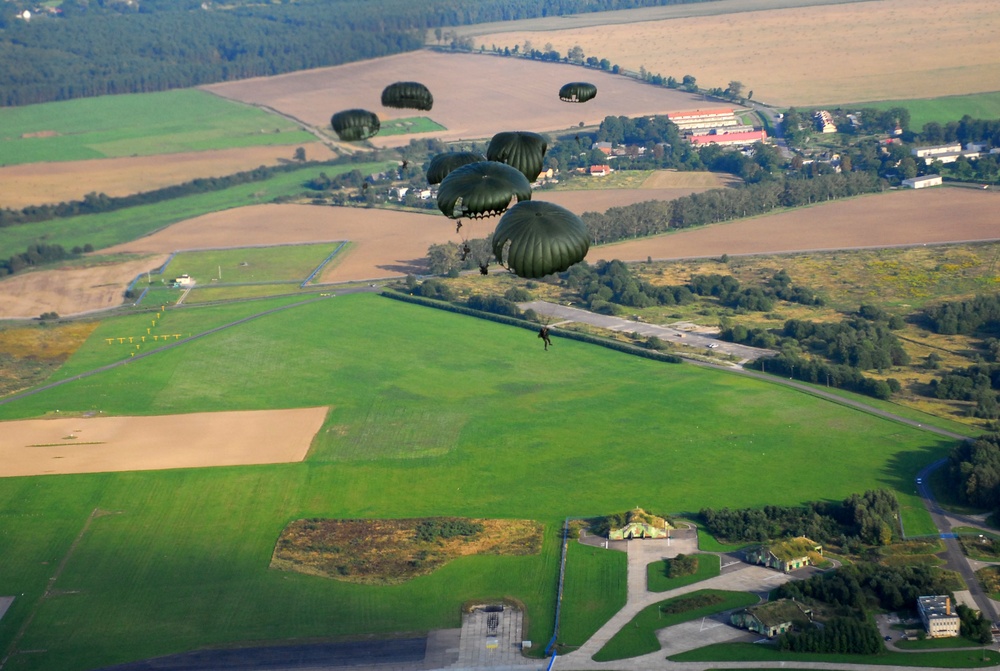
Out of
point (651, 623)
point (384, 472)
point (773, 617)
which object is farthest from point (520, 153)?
point (384, 472)

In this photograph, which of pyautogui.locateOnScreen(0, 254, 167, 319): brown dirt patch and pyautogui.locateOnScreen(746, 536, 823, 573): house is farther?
pyautogui.locateOnScreen(0, 254, 167, 319): brown dirt patch

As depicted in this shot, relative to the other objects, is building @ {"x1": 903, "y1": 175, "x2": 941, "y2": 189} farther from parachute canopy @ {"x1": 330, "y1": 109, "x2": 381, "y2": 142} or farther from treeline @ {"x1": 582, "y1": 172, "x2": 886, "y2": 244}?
parachute canopy @ {"x1": 330, "y1": 109, "x2": 381, "y2": 142}

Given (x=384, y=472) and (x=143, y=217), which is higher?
(x=384, y=472)

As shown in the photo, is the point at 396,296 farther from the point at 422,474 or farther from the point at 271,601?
the point at 271,601

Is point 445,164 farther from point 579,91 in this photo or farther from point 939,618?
point 939,618

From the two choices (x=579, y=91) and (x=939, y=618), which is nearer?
(x=939, y=618)

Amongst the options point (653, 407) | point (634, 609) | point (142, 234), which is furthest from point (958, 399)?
point (142, 234)

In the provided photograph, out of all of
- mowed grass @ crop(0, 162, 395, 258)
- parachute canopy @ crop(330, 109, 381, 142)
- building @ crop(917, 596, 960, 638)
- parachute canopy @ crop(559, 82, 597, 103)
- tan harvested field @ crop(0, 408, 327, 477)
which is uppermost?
parachute canopy @ crop(559, 82, 597, 103)

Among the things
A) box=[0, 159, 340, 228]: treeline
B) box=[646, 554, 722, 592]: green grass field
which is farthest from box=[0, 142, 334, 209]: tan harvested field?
box=[646, 554, 722, 592]: green grass field
